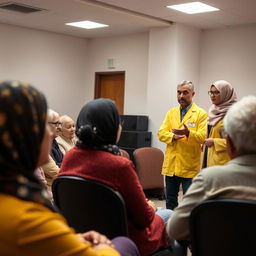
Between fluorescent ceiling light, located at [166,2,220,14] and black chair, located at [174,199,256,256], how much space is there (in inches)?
173

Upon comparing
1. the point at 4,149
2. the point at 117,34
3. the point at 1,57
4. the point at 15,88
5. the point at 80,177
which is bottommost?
the point at 80,177

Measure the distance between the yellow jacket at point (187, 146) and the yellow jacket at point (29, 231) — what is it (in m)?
3.27

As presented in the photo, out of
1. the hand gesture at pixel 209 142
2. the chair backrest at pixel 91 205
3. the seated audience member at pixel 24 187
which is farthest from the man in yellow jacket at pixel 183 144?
the seated audience member at pixel 24 187

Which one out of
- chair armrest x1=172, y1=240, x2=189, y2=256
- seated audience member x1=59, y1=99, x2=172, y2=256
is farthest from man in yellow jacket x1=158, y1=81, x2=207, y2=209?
chair armrest x1=172, y1=240, x2=189, y2=256

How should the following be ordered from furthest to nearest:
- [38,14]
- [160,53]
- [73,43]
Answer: [73,43] < [160,53] < [38,14]

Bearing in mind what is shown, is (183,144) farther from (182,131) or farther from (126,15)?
Answer: (126,15)

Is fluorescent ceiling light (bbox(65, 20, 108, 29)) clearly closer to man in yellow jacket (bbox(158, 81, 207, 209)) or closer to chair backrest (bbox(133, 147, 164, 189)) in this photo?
chair backrest (bbox(133, 147, 164, 189))

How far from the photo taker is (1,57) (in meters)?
7.37

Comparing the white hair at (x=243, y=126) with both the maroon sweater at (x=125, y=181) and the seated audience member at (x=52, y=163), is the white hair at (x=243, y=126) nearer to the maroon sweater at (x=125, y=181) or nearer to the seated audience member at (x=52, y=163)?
the maroon sweater at (x=125, y=181)

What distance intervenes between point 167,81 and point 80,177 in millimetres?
5134

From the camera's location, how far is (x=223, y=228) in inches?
63.4

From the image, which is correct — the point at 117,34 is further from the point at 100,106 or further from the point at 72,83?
the point at 100,106

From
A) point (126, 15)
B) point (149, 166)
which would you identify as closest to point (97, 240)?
point (149, 166)

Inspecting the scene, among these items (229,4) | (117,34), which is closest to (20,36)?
(117,34)
